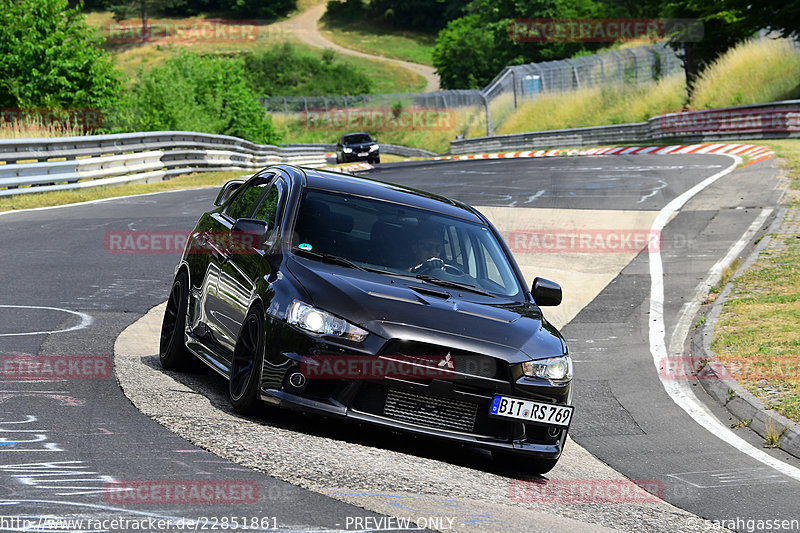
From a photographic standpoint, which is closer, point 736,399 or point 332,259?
point 332,259

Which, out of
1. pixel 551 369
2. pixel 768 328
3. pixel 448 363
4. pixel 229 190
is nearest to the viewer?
pixel 448 363

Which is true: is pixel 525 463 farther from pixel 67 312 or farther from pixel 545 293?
pixel 67 312

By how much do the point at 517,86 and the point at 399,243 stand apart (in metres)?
55.2

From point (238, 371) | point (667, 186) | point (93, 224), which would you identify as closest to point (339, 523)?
point (238, 371)

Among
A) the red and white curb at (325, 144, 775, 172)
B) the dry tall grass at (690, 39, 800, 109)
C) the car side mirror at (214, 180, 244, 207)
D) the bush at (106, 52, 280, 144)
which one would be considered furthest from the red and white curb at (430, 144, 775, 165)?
the car side mirror at (214, 180, 244, 207)

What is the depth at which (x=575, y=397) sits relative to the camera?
964 cm

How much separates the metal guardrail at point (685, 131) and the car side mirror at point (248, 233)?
98.5 feet

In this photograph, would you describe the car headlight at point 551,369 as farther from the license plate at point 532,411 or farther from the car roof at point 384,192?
the car roof at point 384,192

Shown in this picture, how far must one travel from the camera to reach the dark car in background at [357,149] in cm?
4984

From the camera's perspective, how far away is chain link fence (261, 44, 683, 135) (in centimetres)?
5378

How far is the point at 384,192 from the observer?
26.5ft

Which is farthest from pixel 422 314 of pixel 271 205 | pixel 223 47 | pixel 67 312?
pixel 223 47

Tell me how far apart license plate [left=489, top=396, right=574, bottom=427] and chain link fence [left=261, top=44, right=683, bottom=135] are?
4514 cm

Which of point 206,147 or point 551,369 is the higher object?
point 551,369
